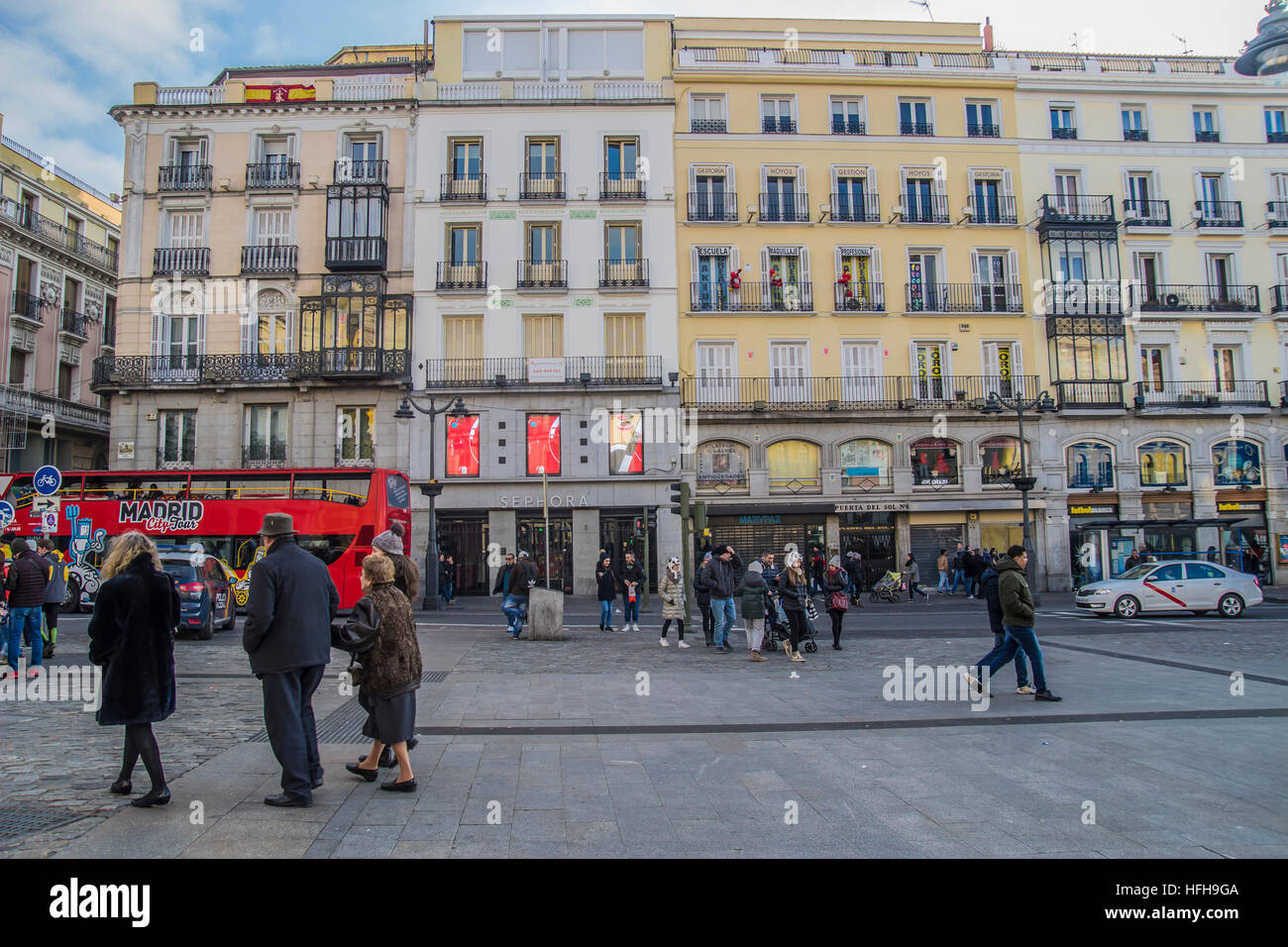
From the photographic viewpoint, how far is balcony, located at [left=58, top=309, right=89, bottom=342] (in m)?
38.1

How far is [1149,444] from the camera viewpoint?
33188mm

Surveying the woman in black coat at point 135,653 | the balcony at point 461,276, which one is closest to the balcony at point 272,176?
the balcony at point 461,276

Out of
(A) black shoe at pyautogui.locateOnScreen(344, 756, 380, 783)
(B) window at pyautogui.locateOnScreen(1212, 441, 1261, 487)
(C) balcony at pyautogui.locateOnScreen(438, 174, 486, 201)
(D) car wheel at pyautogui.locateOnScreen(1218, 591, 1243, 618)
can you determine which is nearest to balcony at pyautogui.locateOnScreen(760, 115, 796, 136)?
(C) balcony at pyautogui.locateOnScreen(438, 174, 486, 201)

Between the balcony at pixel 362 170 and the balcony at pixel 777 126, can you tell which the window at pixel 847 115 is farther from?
the balcony at pixel 362 170

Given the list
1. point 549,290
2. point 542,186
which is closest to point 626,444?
point 549,290

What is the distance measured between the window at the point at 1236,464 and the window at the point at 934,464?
11.1 meters

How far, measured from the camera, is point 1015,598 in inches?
364

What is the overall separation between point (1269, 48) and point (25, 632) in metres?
53.0

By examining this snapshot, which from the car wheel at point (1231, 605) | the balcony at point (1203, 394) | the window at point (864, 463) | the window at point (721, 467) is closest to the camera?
the car wheel at point (1231, 605)

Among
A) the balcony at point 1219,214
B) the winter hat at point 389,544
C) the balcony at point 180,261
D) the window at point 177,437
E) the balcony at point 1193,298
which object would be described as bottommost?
the winter hat at point 389,544

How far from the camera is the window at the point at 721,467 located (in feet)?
105

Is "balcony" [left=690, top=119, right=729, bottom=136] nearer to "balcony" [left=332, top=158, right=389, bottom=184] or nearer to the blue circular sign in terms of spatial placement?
"balcony" [left=332, top=158, right=389, bottom=184]

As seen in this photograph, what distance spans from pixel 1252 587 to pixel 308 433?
31525mm
